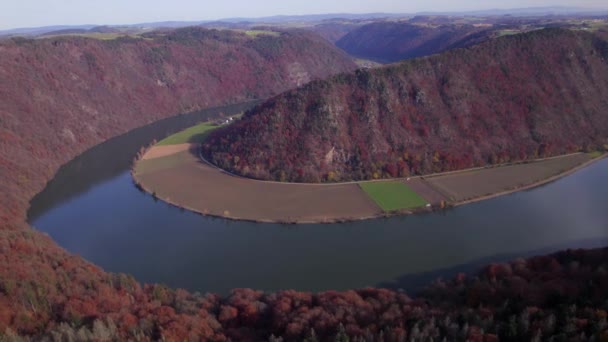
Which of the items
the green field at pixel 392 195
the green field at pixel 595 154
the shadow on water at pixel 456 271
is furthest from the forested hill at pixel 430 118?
the shadow on water at pixel 456 271

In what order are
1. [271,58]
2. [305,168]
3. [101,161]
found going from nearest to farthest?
[305,168], [101,161], [271,58]

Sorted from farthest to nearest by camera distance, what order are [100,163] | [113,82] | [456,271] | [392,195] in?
[113,82], [100,163], [392,195], [456,271]

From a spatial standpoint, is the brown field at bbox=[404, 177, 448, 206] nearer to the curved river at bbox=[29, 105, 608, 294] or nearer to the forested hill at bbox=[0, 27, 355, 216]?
the curved river at bbox=[29, 105, 608, 294]

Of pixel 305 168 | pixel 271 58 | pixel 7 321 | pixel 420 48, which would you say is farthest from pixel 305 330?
pixel 420 48

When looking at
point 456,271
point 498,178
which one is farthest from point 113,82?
point 456,271

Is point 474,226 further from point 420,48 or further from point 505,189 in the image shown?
point 420,48

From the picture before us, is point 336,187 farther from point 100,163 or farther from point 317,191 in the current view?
point 100,163

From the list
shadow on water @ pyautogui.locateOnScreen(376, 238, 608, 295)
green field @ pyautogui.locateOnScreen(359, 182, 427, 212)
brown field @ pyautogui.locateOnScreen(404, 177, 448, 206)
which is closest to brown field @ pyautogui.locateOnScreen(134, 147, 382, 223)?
→ green field @ pyautogui.locateOnScreen(359, 182, 427, 212)

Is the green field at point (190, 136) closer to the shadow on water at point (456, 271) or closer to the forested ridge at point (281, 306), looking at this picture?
the forested ridge at point (281, 306)
